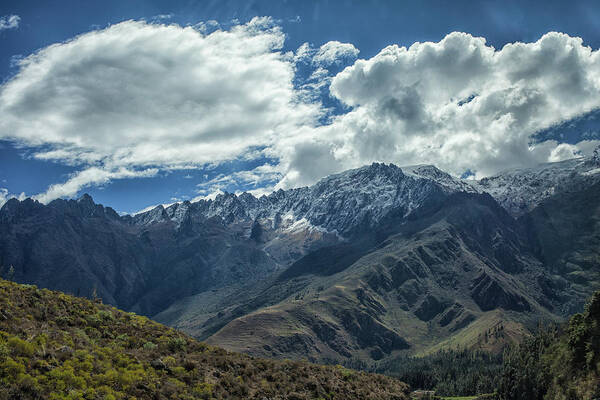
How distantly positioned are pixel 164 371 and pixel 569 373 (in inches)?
3804

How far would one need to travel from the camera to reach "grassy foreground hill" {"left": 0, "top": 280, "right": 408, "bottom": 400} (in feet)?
107

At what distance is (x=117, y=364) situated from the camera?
3931cm

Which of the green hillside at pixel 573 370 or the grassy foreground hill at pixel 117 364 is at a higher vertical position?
the grassy foreground hill at pixel 117 364

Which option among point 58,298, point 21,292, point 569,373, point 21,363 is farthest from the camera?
point 569,373

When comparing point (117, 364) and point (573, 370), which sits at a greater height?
point (117, 364)

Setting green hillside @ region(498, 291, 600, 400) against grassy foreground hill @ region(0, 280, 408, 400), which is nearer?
grassy foreground hill @ region(0, 280, 408, 400)

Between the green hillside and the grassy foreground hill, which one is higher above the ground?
the grassy foreground hill

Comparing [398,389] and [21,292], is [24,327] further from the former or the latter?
[398,389]

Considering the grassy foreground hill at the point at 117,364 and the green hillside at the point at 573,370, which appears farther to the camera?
the green hillside at the point at 573,370

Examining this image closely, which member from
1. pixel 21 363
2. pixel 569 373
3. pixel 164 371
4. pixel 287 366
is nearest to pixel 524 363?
pixel 569 373

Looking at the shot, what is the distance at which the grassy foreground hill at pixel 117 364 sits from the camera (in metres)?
32.7

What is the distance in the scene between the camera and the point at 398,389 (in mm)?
65312

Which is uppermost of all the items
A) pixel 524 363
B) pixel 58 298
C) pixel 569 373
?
pixel 58 298

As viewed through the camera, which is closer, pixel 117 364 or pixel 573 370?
pixel 117 364
